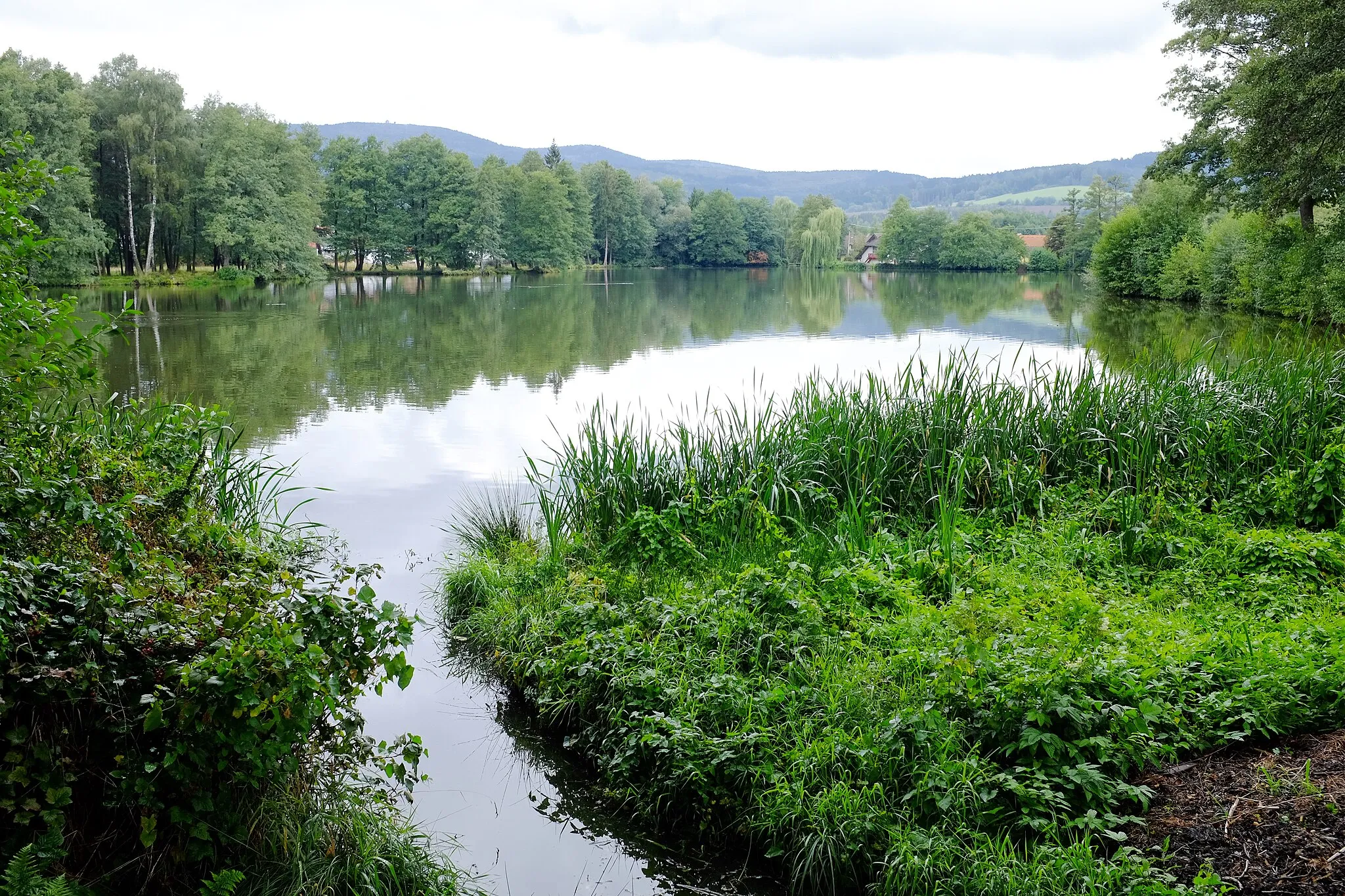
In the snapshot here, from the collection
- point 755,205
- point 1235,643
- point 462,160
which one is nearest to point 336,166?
point 462,160

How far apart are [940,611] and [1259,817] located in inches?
73.4

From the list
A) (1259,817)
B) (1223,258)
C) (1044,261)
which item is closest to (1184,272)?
(1223,258)

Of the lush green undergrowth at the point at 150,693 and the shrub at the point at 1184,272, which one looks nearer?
the lush green undergrowth at the point at 150,693

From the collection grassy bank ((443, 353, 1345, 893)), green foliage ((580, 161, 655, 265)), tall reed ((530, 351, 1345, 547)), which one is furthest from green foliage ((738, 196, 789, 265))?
grassy bank ((443, 353, 1345, 893))

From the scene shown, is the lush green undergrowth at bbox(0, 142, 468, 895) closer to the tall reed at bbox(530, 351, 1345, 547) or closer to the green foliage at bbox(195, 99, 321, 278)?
the tall reed at bbox(530, 351, 1345, 547)

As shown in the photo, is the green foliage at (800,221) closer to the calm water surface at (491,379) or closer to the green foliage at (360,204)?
the green foliage at (360,204)

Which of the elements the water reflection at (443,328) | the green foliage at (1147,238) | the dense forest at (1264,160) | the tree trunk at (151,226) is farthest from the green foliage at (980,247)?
the tree trunk at (151,226)

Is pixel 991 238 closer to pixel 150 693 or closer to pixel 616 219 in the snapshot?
pixel 616 219

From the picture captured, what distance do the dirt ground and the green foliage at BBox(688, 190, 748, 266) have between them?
95.9 m

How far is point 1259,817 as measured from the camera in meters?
3.24

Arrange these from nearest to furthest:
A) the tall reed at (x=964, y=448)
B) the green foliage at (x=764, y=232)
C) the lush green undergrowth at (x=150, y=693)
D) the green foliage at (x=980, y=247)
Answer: the lush green undergrowth at (x=150, y=693) → the tall reed at (x=964, y=448) → the green foliage at (x=980, y=247) → the green foliage at (x=764, y=232)

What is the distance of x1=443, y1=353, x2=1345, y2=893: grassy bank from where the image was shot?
367 cm

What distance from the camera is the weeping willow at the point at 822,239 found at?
8850 centimetres

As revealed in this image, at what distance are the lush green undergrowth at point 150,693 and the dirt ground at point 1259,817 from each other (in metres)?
2.72
